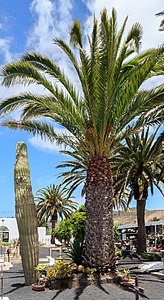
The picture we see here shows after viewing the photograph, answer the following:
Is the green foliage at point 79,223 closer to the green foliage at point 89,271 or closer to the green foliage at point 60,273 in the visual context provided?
the green foliage at point 60,273

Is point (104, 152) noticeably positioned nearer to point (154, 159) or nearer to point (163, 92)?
point (163, 92)

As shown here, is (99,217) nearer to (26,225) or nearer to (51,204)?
(26,225)

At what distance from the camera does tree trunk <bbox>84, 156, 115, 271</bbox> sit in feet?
38.7

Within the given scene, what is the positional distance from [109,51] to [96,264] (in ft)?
21.6

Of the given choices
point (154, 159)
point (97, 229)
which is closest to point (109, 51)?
point (97, 229)

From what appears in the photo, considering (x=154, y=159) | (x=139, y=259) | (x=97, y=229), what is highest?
(x=154, y=159)

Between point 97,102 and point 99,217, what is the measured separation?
12.2ft

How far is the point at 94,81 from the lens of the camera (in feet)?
38.1

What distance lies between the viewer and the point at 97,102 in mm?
11680

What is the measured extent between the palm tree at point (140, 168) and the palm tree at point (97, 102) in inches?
259

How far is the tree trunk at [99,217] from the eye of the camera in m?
11.8

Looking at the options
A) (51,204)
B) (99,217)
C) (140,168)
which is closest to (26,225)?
(99,217)

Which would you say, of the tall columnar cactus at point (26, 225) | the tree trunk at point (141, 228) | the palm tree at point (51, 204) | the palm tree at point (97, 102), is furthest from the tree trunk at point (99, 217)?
the palm tree at point (51, 204)

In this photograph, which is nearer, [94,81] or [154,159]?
[94,81]
